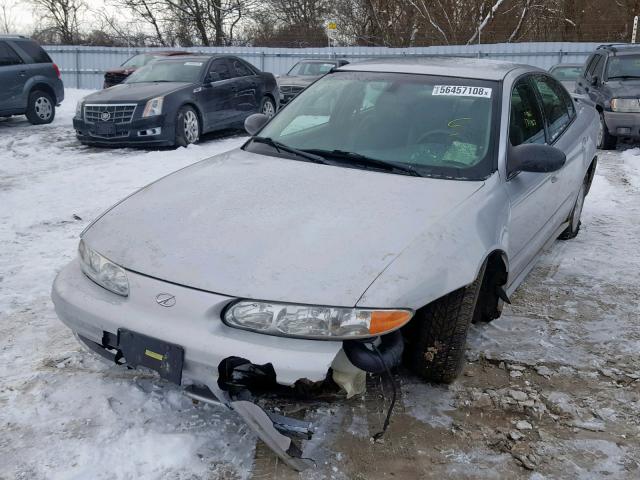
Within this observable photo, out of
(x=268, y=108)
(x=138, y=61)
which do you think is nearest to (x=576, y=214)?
(x=268, y=108)

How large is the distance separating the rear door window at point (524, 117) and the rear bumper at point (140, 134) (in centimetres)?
644

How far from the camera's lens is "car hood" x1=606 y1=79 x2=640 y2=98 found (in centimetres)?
952

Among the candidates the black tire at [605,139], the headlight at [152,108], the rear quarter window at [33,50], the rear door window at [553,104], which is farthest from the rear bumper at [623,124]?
the rear quarter window at [33,50]

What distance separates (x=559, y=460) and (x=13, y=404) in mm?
2414

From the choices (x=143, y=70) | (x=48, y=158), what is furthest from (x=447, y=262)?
(x=143, y=70)

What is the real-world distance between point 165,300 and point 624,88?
936cm

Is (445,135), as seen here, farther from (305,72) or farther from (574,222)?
(305,72)

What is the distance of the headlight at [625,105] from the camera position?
9.44 m

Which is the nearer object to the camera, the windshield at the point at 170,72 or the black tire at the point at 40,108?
the windshield at the point at 170,72

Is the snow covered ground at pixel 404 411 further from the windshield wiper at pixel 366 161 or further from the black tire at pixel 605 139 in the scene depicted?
the black tire at pixel 605 139

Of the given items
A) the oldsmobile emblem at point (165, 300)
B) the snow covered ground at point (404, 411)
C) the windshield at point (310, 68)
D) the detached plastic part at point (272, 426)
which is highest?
the windshield at point (310, 68)

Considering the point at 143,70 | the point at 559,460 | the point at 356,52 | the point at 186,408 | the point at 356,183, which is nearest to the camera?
the point at 559,460

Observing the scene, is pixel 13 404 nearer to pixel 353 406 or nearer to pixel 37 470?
pixel 37 470

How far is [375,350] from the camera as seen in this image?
2.40 metres
